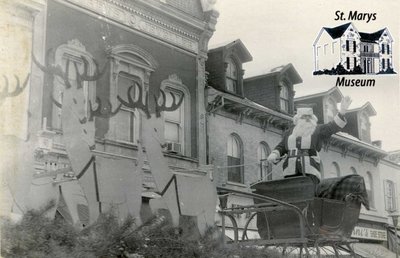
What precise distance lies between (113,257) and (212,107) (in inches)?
246

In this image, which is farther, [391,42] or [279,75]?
[279,75]

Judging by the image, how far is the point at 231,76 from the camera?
8.77 m

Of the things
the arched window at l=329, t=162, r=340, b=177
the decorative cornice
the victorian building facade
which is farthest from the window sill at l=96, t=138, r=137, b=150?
the arched window at l=329, t=162, r=340, b=177

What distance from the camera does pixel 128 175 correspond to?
2.65 m

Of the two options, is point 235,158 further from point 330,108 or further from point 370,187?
point 370,187

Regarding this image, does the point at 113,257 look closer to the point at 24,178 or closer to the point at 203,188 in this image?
the point at 203,188

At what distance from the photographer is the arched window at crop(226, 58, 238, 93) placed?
8.65 meters

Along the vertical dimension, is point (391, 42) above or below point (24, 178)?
above

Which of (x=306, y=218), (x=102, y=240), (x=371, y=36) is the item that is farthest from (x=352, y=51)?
(x=102, y=240)

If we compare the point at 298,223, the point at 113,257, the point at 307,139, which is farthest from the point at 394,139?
the point at 113,257

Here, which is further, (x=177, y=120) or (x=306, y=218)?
(x=177, y=120)

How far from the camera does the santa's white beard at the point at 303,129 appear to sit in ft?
15.5

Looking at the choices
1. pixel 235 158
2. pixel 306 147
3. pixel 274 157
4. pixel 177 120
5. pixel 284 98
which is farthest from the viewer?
pixel 284 98

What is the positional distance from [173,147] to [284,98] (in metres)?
2.95
